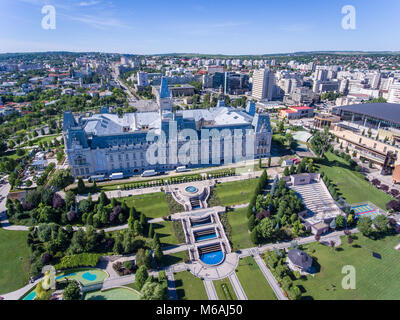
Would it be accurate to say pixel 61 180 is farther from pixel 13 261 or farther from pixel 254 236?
pixel 254 236

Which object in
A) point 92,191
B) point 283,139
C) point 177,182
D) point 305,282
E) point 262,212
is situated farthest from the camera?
point 283,139

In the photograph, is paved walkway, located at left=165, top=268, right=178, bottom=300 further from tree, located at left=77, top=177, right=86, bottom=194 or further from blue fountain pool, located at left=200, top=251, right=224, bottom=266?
tree, located at left=77, top=177, right=86, bottom=194

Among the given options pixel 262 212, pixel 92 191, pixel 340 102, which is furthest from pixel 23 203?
pixel 340 102

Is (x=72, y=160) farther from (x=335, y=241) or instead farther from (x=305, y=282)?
(x=335, y=241)

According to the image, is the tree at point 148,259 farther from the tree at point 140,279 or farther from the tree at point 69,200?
the tree at point 69,200

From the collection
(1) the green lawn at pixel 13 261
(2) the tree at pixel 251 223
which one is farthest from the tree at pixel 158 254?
(1) the green lawn at pixel 13 261

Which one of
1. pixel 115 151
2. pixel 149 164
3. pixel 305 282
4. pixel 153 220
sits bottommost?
pixel 305 282

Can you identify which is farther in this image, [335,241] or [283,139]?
[283,139]
